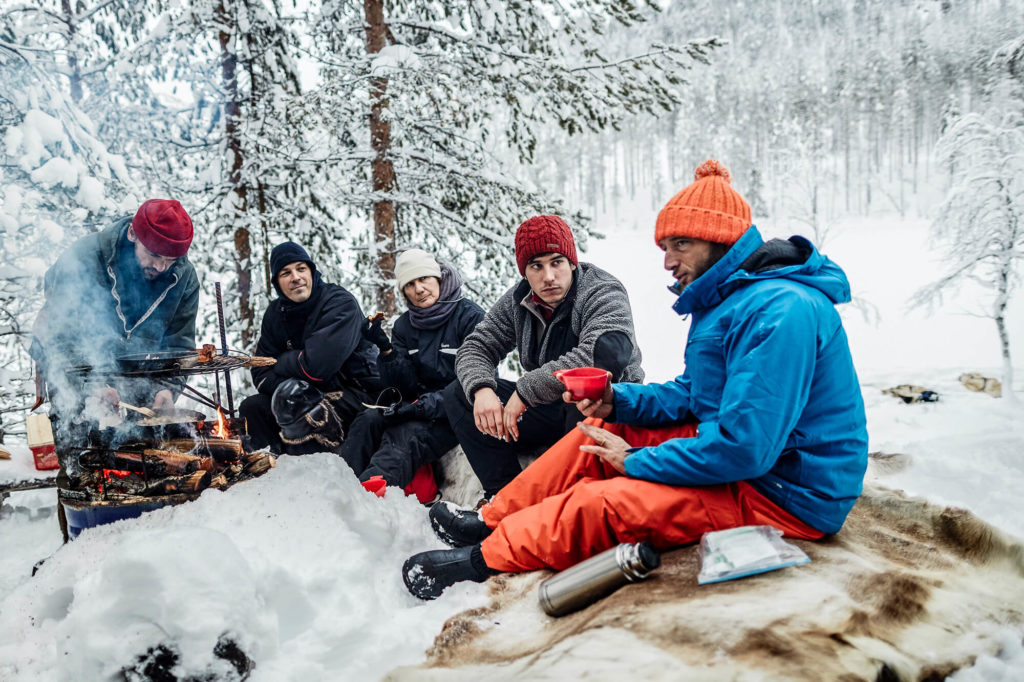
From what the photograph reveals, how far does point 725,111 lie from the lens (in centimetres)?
4350

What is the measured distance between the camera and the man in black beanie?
4336mm

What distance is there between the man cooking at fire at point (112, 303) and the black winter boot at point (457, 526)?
2088 mm

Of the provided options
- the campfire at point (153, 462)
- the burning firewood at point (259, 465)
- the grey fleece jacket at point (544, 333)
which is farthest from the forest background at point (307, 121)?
the grey fleece jacket at point (544, 333)

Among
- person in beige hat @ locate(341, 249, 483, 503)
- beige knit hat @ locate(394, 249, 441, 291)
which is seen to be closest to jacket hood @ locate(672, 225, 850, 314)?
person in beige hat @ locate(341, 249, 483, 503)

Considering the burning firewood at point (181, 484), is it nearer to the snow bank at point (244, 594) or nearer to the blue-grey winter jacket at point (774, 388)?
the snow bank at point (244, 594)

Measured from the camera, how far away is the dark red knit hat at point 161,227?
3.70 m

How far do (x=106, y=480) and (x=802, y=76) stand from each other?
169 feet

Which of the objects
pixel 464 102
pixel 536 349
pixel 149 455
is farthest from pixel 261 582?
pixel 464 102

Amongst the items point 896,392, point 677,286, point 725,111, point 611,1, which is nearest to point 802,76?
point 725,111

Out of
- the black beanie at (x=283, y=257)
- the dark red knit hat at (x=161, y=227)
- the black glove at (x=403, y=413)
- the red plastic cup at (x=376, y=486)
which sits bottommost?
the red plastic cup at (x=376, y=486)

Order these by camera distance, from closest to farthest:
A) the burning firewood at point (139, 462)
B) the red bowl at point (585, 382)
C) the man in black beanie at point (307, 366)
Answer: the red bowl at point (585, 382) → the burning firewood at point (139, 462) → the man in black beanie at point (307, 366)

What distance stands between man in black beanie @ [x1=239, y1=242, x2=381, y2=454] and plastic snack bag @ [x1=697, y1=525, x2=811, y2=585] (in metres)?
3.15

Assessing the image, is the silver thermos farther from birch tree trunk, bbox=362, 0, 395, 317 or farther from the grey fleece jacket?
birch tree trunk, bbox=362, 0, 395, 317

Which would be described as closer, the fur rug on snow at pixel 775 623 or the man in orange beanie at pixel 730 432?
the fur rug on snow at pixel 775 623
